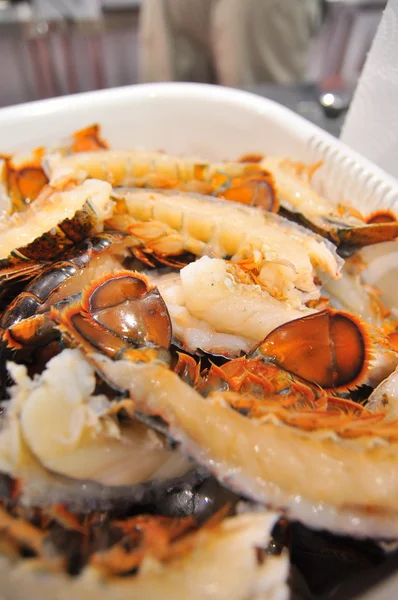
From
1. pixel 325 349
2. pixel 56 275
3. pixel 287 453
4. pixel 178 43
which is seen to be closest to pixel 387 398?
pixel 325 349

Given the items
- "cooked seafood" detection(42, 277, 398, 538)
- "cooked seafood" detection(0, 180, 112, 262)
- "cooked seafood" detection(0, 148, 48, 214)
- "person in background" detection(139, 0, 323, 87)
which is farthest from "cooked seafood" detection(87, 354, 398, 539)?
"person in background" detection(139, 0, 323, 87)

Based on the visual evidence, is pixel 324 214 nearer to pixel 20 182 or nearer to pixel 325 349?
pixel 325 349

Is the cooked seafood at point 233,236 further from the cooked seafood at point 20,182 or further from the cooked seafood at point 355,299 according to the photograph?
the cooked seafood at point 20,182

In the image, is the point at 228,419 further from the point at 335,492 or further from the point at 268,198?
the point at 268,198

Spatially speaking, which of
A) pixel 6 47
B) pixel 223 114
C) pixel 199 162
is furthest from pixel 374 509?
pixel 6 47

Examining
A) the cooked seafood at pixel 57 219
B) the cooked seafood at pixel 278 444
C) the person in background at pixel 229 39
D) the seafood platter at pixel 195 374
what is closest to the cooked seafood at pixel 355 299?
the seafood platter at pixel 195 374
